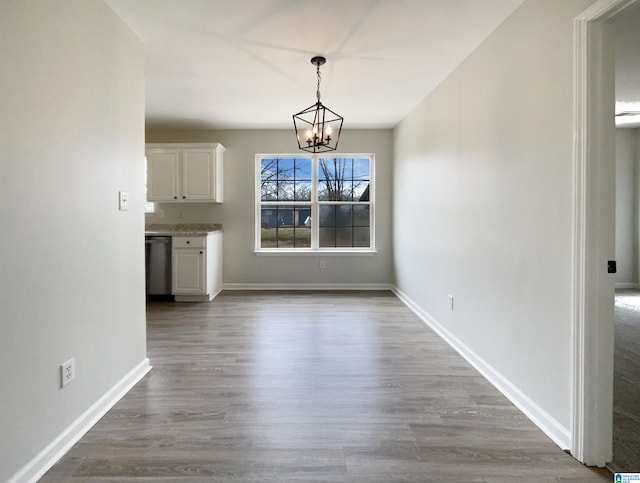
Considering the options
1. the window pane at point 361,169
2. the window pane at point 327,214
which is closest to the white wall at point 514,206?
the window pane at point 361,169

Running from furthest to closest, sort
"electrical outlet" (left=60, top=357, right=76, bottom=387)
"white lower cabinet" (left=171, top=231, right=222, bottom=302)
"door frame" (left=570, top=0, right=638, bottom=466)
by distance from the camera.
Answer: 1. "white lower cabinet" (left=171, top=231, right=222, bottom=302)
2. "electrical outlet" (left=60, top=357, right=76, bottom=387)
3. "door frame" (left=570, top=0, right=638, bottom=466)

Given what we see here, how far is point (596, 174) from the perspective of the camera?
4.66 feet

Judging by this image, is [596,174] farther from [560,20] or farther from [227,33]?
[227,33]

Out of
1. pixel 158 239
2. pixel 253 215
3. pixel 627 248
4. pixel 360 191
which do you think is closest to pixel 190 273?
pixel 158 239

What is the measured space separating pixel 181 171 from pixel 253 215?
1.18 meters

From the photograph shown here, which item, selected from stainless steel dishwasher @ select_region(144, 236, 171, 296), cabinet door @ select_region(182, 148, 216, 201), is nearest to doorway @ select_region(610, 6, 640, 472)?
cabinet door @ select_region(182, 148, 216, 201)

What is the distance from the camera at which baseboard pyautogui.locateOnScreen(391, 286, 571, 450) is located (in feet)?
5.24

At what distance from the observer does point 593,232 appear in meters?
1.43

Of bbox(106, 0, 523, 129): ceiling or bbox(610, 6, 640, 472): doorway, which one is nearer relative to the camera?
bbox(610, 6, 640, 472): doorway

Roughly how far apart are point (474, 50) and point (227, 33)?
5.97 ft

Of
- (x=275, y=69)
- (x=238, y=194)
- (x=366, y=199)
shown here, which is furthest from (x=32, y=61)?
(x=366, y=199)

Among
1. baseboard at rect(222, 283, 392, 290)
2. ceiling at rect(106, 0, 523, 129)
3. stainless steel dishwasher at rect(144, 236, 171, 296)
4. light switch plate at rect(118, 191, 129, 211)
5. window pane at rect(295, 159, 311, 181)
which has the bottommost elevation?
baseboard at rect(222, 283, 392, 290)

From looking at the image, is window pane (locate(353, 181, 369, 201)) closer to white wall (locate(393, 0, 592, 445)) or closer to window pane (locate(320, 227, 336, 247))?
window pane (locate(320, 227, 336, 247))

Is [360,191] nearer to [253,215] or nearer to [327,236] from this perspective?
[327,236]
